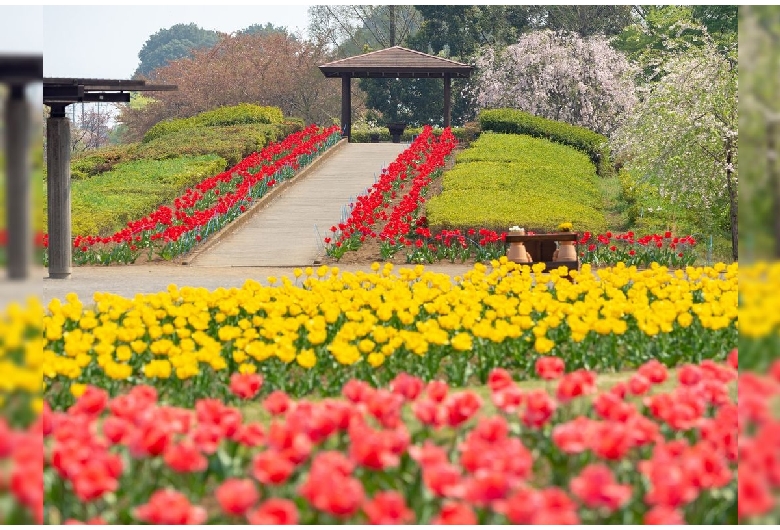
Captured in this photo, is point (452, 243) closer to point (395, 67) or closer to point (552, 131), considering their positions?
point (552, 131)

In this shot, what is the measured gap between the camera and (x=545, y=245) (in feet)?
48.6

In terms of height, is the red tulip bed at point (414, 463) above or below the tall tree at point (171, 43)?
below

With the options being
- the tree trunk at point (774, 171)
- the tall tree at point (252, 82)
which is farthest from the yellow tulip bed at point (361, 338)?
the tall tree at point (252, 82)

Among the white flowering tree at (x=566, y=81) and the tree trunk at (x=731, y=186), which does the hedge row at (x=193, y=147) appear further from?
the tree trunk at (x=731, y=186)

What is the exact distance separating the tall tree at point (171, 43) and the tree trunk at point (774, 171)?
98906 millimetres

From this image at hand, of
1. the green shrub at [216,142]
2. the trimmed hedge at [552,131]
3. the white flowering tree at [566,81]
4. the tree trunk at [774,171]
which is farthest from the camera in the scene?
the white flowering tree at [566,81]

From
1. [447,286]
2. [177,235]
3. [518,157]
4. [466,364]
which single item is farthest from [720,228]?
[466,364]

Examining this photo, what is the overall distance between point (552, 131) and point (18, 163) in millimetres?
27641

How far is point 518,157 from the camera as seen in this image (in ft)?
84.4

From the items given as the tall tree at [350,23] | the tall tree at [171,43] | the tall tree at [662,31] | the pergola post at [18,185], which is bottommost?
the pergola post at [18,185]

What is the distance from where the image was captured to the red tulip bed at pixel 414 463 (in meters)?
3.63

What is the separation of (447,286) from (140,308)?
2451 mm

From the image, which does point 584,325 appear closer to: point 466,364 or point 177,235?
point 466,364

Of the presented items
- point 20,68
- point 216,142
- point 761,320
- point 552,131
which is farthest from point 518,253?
point 552,131
